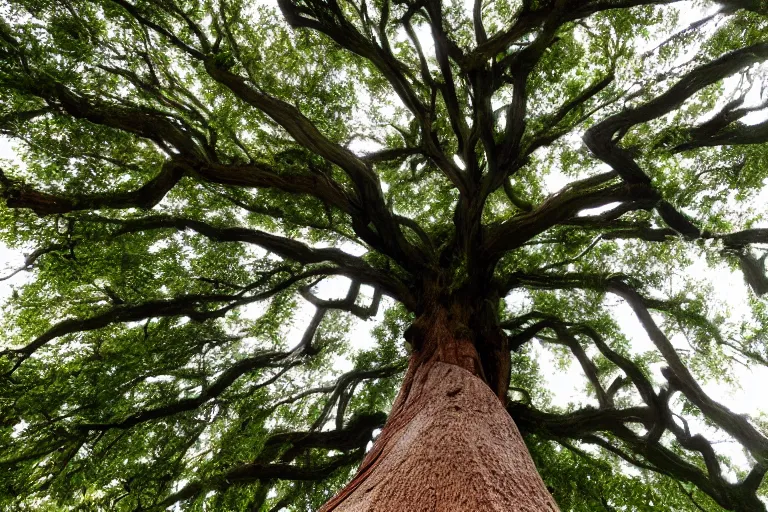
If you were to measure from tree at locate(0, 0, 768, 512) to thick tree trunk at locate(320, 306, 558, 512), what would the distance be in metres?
0.23

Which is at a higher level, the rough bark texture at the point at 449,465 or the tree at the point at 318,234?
the tree at the point at 318,234

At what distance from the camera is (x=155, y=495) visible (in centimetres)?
473

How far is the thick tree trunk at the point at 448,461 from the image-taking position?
143cm

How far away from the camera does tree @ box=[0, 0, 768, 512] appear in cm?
420

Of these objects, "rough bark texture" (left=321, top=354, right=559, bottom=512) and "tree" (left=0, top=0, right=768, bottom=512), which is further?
"tree" (left=0, top=0, right=768, bottom=512)

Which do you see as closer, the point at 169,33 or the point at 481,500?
the point at 481,500

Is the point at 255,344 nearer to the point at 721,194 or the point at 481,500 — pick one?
the point at 481,500

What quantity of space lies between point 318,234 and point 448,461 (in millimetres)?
5468

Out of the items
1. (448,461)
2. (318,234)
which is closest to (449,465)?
(448,461)

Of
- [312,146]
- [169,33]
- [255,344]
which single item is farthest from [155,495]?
[169,33]

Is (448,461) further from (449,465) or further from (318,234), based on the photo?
(318,234)

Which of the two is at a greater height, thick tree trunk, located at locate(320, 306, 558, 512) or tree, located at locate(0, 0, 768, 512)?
tree, located at locate(0, 0, 768, 512)

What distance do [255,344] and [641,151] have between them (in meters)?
6.57

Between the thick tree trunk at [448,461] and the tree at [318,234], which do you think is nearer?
the thick tree trunk at [448,461]
